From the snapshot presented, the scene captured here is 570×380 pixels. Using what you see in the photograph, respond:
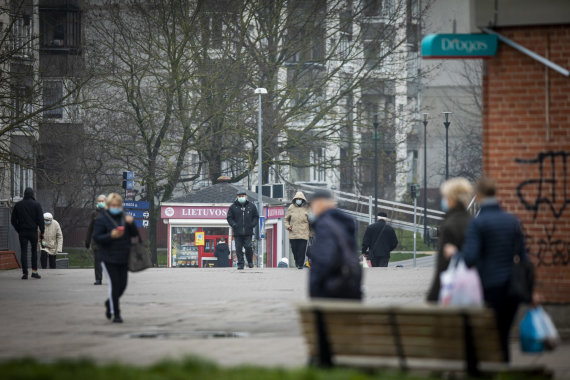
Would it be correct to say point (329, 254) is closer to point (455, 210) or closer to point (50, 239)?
point (455, 210)

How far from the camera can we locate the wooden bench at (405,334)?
27.8ft

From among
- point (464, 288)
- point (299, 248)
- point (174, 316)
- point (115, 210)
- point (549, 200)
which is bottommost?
point (174, 316)

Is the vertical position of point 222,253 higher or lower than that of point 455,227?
lower

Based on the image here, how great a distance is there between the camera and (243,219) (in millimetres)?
28500

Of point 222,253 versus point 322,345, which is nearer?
point 322,345

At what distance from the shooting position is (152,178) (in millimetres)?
41906

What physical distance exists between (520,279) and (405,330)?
1.32m

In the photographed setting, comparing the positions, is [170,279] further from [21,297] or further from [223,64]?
[223,64]

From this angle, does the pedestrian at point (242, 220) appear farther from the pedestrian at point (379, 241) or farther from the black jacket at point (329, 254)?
the black jacket at point (329, 254)

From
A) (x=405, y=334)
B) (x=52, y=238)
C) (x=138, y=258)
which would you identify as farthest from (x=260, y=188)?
(x=405, y=334)

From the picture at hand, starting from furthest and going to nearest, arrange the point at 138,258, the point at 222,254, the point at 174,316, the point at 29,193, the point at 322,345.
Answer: the point at 222,254 < the point at 29,193 < the point at 174,316 < the point at 138,258 < the point at 322,345

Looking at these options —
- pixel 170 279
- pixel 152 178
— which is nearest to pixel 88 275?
pixel 170 279

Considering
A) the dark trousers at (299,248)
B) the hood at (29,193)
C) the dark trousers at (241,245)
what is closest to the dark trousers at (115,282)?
the hood at (29,193)

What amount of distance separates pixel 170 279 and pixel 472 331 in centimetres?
1741
